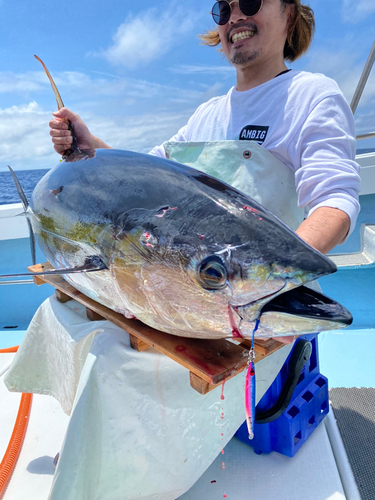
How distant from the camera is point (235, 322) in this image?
0.84m

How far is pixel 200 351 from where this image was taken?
107cm

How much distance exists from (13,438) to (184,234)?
1588mm

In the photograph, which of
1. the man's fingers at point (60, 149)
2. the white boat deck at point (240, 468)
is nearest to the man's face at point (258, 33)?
the man's fingers at point (60, 149)

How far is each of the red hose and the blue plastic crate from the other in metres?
1.08

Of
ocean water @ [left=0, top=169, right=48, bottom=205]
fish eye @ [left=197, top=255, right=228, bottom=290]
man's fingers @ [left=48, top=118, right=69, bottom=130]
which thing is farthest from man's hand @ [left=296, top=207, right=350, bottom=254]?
ocean water @ [left=0, top=169, right=48, bottom=205]

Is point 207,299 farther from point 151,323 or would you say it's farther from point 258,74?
point 258,74

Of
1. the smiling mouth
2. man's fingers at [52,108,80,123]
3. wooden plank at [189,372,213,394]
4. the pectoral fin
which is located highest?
the smiling mouth

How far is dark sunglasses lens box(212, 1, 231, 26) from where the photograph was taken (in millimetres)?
1750

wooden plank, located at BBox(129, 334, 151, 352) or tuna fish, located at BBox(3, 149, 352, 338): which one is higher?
tuna fish, located at BBox(3, 149, 352, 338)

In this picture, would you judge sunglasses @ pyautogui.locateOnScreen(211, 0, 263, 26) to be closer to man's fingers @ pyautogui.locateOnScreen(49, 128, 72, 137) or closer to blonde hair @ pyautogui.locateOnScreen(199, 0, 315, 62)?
blonde hair @ pyautogui.locateOnScreen(199, 0, 315, 62)

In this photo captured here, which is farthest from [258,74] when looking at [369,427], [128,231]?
[369,427]

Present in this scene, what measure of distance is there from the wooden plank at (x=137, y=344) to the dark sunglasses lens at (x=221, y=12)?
166 centimetres

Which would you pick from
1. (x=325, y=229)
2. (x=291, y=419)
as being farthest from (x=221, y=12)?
(x=291, y=419)

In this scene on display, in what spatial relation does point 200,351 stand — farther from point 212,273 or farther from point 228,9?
point 228,9
